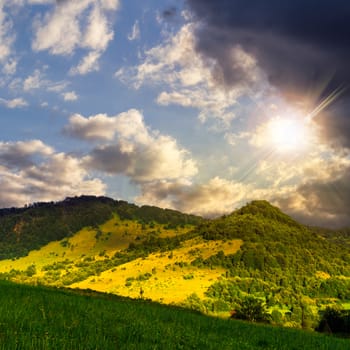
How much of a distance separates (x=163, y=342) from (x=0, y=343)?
430 centimetres

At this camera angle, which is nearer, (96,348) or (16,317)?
(96,348)

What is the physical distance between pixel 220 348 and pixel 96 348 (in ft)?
13.8

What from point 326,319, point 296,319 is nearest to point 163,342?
point 326,319

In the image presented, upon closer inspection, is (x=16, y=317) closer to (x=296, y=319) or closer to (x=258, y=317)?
(x=258, y=317)

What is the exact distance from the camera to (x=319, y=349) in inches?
609

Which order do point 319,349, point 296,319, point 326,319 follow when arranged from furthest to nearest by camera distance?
point 296,319
point 326,319
point 319,349

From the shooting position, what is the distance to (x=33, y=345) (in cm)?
791

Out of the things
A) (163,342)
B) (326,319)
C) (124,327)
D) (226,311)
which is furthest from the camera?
(226,311)

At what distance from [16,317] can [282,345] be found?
9.46 m

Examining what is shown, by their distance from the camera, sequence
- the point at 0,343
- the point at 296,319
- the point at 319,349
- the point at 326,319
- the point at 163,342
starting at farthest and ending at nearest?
the point at 296,319 < the point at 326,319 < the point at 319,349 < the point at 163,342 < the point at 0,343

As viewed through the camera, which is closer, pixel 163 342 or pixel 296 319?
pixel 163 342

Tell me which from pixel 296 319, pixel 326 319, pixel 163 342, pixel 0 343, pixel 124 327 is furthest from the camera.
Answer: pixel 296 319

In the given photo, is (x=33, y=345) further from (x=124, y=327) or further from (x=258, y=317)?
(x=258, y=317)

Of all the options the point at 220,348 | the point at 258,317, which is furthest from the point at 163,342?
the point at 258,317
